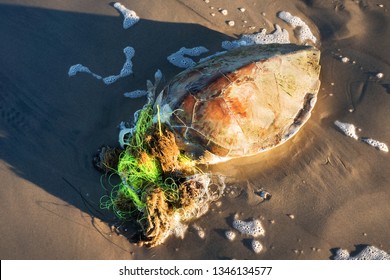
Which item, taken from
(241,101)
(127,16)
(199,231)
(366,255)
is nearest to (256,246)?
(199,231)

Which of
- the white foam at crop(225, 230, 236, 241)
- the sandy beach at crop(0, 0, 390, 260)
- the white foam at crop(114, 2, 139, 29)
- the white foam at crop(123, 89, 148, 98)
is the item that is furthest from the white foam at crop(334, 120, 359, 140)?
the white foam at crop(114, 2, 139, 29)

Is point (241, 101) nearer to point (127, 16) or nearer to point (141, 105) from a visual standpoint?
point (141, 105)

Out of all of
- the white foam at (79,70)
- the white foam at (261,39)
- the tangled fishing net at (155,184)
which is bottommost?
the tangled fishing net at (155,184)

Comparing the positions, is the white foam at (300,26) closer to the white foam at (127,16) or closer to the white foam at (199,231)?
the white foam at (127,16)

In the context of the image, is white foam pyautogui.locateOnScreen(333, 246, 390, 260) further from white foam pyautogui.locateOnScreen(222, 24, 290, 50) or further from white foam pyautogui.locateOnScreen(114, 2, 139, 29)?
white foam pyautogui.locateOnScreen(114, 2, 139, 29)

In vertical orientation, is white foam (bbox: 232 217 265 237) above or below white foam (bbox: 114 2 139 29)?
below

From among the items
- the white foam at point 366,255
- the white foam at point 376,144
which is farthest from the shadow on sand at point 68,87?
the white foam at point 366,255
